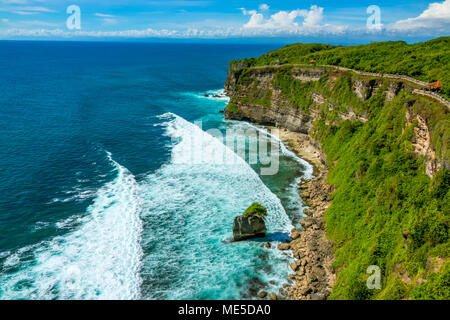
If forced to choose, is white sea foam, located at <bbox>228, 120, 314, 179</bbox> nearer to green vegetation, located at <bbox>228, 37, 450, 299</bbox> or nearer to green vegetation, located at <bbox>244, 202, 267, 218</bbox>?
green vegetation, located at <bbox>228, 37, 450, 299</bbox>

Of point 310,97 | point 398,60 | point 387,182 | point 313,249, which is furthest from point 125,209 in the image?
point 398,60

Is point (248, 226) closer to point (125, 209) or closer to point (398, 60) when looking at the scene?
point (125, 209)

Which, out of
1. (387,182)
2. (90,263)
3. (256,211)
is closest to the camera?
(90,263)

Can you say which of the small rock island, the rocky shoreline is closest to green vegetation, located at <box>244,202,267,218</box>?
the small rock island
